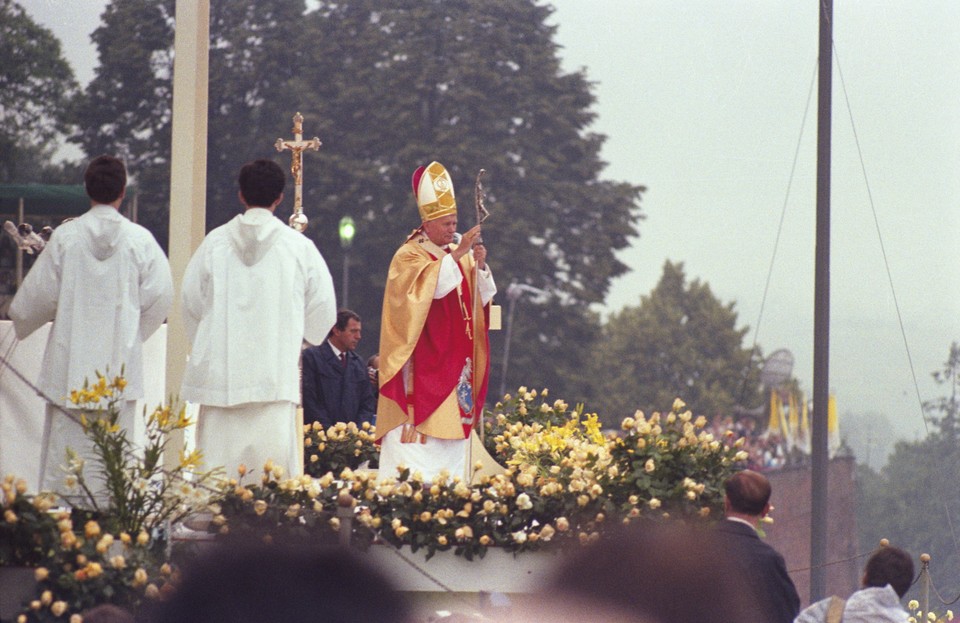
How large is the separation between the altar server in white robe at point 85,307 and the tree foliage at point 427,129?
2891cm

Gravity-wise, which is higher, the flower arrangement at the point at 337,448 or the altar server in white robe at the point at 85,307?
the altar server in white robe at the point at 85,307

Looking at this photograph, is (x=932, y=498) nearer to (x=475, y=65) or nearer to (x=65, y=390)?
(x=475, y=65)

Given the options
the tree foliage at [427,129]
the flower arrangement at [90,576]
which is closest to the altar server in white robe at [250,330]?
the flower arrangement at [90,576]

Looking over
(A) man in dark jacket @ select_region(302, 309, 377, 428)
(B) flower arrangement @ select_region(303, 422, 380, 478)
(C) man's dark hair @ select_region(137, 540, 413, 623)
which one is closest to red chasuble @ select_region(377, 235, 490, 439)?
(B) flower arrangement @ select_region(303, 422, 380, 478)

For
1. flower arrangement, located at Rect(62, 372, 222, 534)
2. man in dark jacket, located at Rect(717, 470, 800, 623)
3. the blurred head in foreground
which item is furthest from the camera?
flower arrangement, located at Rect(62, 372, 222, 534)

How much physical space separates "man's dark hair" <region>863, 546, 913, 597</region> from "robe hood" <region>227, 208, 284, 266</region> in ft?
11.3

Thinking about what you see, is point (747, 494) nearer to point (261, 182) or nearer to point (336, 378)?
point (261, 182)

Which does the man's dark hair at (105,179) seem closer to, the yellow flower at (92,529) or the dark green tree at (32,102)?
the yellow flower at (92,529)

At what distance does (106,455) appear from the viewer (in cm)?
665

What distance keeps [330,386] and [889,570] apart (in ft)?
18.9

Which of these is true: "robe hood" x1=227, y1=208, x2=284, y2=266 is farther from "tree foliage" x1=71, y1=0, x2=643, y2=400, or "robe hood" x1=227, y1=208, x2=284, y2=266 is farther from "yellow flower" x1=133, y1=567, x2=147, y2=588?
"tree foliage" x1=71, y1=0, x2=643, y2=400

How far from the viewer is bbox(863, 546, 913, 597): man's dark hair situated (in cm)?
586

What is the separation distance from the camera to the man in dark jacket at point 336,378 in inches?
426

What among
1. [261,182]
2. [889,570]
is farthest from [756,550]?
[261,182]
